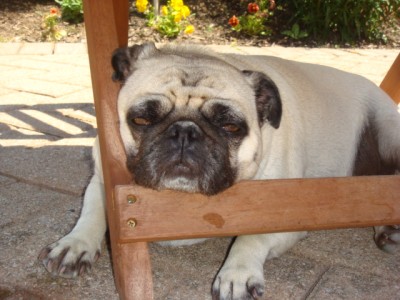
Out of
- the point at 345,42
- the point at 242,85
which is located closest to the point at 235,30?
the point at 345,42

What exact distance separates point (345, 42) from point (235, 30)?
1634 millimetres

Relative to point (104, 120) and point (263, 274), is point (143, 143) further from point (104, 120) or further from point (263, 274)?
point (263, 274)

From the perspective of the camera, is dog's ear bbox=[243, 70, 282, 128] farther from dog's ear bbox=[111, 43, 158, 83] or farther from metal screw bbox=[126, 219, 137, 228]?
metal screw bbox=[126, 219, 137, 228]

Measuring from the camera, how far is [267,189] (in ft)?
6.50

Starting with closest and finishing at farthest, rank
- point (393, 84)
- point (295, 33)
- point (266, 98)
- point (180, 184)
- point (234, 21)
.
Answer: point (180, 184) → point (266, 98) → point (393, 84) → point (234, 21) → point (295, 33)

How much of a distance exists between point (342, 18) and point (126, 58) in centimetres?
693

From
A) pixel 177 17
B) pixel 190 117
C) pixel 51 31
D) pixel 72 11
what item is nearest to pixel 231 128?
pixel 190 117

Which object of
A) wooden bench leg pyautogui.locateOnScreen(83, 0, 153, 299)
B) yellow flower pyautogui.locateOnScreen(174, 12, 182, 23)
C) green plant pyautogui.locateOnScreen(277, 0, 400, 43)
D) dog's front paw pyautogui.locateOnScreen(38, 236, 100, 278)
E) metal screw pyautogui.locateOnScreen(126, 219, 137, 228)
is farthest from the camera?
green plant pyautogui.locateOnScreen(277, 0, 400, 43)

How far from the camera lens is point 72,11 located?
8383 mm

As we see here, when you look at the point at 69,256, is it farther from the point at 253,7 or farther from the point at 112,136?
the point at 253,7

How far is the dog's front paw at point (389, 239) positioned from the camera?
2646 millimetres

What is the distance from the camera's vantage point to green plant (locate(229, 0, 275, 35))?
841cm

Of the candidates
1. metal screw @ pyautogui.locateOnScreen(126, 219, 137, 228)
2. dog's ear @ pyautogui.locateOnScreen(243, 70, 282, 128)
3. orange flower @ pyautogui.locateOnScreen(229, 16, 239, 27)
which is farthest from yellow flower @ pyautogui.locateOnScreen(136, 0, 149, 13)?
metal screw @ pyautogui.locateOnScreen(126, 219, 137, 228)

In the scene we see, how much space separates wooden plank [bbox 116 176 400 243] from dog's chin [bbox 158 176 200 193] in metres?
0.13
